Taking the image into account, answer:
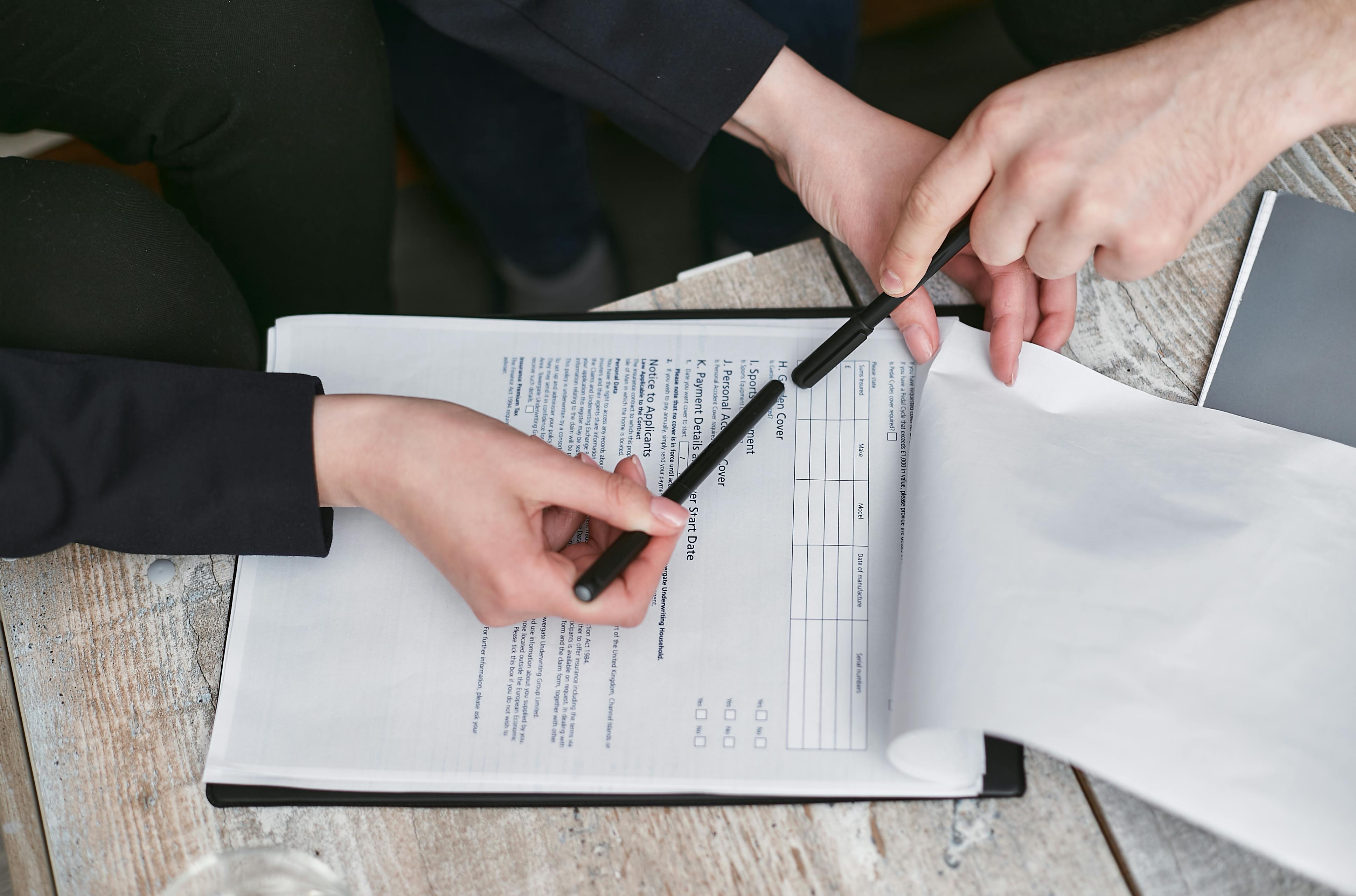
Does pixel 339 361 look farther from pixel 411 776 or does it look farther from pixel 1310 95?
pixel 1310 95

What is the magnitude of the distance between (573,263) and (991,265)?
0.79m

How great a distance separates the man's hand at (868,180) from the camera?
1.94 ft

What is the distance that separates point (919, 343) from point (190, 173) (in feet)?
2.18

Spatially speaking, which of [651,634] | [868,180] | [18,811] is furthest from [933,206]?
[18,811]

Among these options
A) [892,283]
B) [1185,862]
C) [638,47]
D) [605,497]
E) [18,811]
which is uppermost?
[638,47]

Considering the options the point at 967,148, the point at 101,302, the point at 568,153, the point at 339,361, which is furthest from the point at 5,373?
the point at 568,153

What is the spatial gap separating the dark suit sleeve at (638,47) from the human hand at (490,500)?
12.1 inches

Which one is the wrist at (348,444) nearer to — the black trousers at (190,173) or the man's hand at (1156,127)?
the black trousers at (190,173)

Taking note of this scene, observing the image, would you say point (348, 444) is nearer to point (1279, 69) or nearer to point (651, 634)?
point (651, 634)

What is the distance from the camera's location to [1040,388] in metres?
0.56

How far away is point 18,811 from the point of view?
1.68 feet

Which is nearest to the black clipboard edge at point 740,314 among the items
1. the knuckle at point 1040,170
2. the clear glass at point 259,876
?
the knuckle at point 1040,170

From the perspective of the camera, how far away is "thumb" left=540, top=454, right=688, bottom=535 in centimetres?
49

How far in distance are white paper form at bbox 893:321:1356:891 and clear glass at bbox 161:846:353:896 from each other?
1.13 ft
